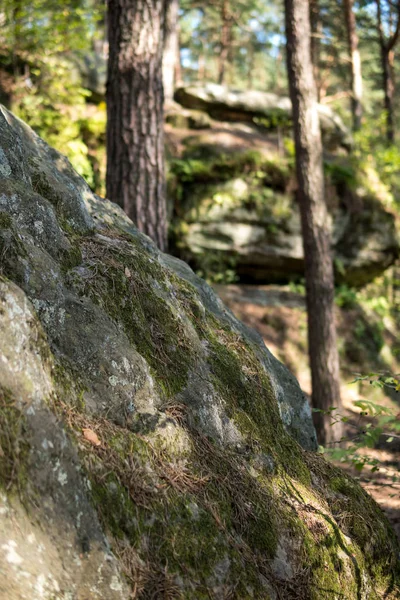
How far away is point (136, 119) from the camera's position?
562cm

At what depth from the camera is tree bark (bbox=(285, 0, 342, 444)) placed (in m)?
7.52

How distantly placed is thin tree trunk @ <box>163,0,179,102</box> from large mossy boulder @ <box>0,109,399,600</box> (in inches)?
413

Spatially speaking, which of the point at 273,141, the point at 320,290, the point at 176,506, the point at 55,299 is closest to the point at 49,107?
the point at 273,141

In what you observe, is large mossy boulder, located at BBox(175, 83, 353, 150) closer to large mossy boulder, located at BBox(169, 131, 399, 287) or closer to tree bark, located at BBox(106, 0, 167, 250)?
large mossy boulder, located at BBox(169, 131, 399, 287)

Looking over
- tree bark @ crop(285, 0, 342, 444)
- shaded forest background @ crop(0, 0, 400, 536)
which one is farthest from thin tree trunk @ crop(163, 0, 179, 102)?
tree bark @ crop(285, 0, 342, 444)

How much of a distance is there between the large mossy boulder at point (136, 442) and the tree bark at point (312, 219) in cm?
369

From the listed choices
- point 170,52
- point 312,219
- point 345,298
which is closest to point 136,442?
point 312,219

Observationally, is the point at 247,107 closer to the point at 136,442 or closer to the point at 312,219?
the point at 312,219

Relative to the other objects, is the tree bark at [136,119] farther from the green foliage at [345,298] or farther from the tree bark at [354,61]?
the tree bark at [354,61]

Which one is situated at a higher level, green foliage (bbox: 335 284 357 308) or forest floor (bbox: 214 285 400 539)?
green foliage (bbox: 335 284 357 308)

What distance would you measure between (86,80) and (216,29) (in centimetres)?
1711

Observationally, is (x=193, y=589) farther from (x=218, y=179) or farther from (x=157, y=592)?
(x=218, y=179)

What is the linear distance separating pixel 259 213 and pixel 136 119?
19.5 ft

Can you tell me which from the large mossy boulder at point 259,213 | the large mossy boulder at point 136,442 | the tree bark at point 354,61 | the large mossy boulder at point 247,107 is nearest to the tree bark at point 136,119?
the large mossy boulder at point 136,442
